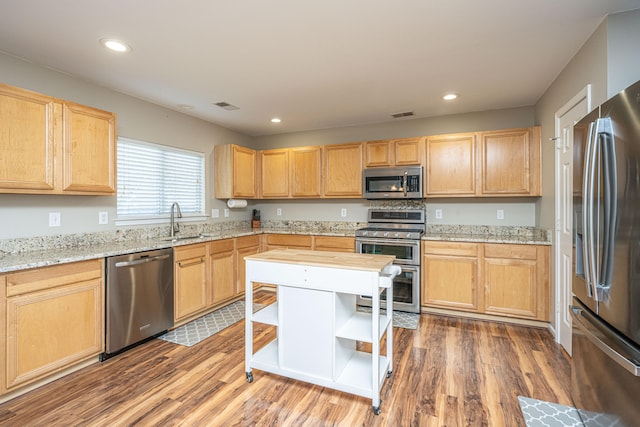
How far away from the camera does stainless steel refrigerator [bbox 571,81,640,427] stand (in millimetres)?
1313

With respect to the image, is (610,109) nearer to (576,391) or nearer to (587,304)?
(587,304)

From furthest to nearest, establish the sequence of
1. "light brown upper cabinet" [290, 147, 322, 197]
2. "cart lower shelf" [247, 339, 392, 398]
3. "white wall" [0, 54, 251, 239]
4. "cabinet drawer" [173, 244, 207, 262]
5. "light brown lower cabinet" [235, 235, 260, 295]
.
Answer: "light brown upper cabinet" [290, 147, 322, 197] → "light brown lower cabinet" [235, 235, 260, 295] → "cabinet drawer" [173, 244, 207, 262] → "white wall" [0, 54, 251, 239] → "cart lower shelf" [247, 339, 392, 398]

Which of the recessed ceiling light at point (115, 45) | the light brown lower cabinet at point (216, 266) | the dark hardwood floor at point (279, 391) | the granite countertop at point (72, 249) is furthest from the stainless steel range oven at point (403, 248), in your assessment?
the recessed ceiling light at point (115, 45)

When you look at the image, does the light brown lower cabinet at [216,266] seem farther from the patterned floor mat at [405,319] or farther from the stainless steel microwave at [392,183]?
the patterned floor mat at [405,319]

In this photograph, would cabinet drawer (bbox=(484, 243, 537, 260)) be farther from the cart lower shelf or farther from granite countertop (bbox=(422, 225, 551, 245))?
the cart lower shelf

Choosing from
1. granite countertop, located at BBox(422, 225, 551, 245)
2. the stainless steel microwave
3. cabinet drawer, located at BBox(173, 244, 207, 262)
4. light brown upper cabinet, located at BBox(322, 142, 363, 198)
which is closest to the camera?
cabinet drawer, located at BBox(173, 244, 207, 262)

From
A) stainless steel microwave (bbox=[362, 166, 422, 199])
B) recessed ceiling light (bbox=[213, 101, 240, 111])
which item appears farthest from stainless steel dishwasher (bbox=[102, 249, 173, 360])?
stainless steel microwave (bbox=[362, 166, 422, 199])

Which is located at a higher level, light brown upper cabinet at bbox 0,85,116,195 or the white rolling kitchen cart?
light brown upper cabinet at bbox 0,85,116,195

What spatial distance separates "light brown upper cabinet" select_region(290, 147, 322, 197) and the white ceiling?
1.09 metres

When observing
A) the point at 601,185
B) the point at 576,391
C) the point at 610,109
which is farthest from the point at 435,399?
the point at 610,109

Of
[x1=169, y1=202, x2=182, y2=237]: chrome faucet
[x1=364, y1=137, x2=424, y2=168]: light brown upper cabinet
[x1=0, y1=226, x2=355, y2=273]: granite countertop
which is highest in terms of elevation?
[x1=364, y1=137, x2=424, y2=168]: light brown upper cabinet

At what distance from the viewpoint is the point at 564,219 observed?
2764 mm

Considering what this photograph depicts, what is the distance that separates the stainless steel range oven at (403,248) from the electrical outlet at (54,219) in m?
3.06

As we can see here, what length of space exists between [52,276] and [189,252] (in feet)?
4.06
